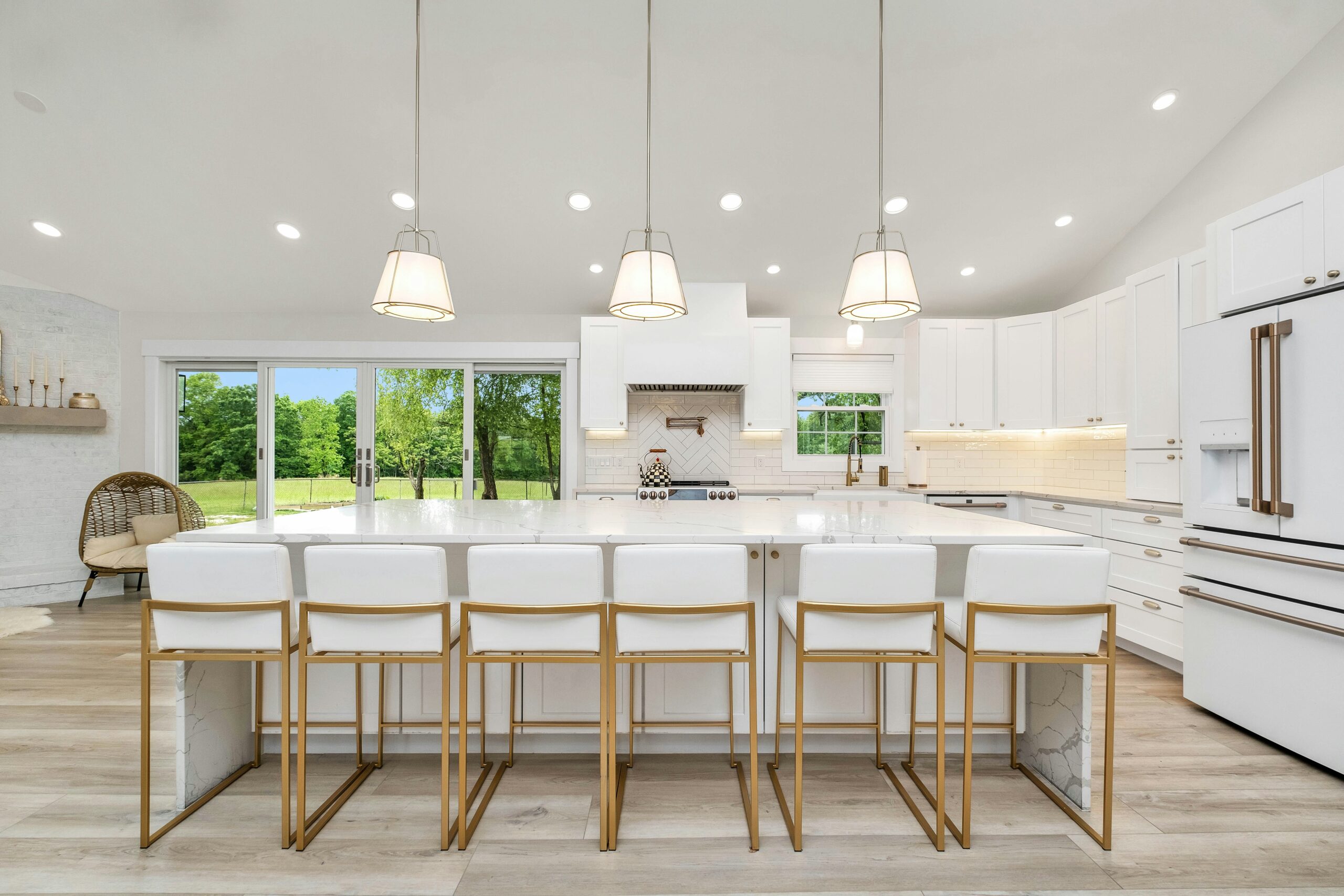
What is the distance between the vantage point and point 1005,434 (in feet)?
17.0

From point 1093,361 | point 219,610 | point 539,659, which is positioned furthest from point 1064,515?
point 219,610

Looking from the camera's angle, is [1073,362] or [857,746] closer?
[857,746]

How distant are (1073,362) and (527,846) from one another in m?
4.52

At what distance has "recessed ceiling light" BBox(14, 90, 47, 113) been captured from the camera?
10.6 ft

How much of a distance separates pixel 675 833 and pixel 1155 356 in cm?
370

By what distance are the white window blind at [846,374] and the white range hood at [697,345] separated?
78 centimetres

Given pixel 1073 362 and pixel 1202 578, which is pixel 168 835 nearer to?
pixel 1202 578

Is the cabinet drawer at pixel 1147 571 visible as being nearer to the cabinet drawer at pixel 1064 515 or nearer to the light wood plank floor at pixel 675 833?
the cabinet drawer at pixel 1064 515

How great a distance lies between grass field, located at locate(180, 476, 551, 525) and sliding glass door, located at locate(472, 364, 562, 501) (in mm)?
104

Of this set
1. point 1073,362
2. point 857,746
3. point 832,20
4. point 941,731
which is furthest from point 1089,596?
point 1073,362

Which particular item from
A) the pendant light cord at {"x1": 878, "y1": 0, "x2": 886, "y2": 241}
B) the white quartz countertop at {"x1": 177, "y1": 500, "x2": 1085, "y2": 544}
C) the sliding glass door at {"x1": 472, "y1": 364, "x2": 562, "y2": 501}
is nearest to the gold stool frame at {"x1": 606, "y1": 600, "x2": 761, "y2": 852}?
the white quartz countertop at {"x1": 177, "y1": 500, "x2": 1085, "y2": 544}

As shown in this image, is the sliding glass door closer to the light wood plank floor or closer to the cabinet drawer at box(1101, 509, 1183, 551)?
the light wood plank floor

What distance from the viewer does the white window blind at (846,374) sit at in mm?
5305

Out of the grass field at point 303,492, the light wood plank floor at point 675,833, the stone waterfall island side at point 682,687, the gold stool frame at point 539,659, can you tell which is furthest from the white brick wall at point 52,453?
the gold stool frame at point 539,659
